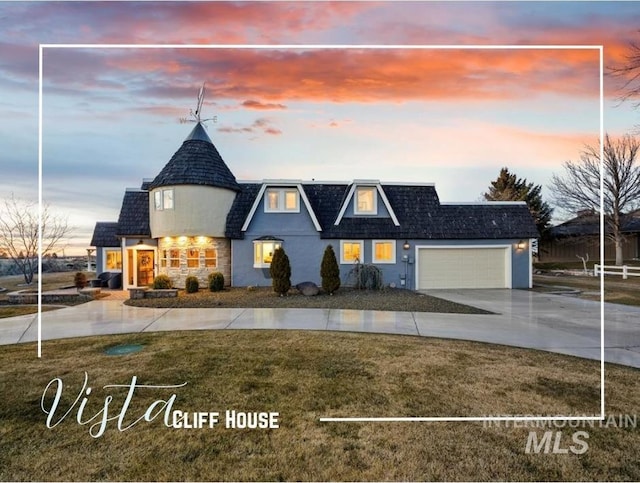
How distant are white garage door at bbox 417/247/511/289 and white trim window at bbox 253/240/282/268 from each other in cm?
676

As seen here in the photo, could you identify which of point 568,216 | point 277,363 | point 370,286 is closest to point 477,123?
point 277,363

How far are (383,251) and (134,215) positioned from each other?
38.5 ft

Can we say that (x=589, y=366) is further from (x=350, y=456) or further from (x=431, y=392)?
(x=350, y=456)

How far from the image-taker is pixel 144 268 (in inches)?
587

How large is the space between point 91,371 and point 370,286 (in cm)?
1068

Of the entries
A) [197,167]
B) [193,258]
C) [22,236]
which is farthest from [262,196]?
[22,236]

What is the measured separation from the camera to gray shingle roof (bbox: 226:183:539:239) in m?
14.7

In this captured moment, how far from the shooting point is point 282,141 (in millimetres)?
9492

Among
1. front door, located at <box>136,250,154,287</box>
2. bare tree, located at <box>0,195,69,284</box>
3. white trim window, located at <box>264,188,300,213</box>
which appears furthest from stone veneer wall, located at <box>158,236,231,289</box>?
bare tree, located at <box>0,195,69,284</box>

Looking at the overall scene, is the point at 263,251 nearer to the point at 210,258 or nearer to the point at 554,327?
the point at 210,258

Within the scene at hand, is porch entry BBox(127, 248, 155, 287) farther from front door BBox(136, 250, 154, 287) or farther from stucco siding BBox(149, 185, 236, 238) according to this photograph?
stucco siding BBox(149, 185, 236, 238)

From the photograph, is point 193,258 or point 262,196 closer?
point 193,258

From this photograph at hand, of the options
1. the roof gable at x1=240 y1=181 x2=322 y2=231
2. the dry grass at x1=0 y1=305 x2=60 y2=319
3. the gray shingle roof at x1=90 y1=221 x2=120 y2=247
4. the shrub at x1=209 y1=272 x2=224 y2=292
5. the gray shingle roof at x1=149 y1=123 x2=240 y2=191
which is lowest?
the dry grass at x1=0 y1=305 x2=60 y2=319

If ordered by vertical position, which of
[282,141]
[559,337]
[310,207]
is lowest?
[559,337]
